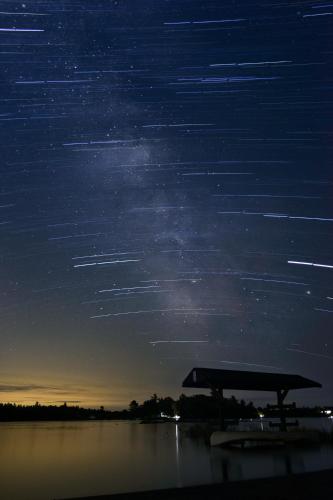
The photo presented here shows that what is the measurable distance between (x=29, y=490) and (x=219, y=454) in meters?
12.0

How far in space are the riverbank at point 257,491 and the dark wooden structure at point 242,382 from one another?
12745 mm

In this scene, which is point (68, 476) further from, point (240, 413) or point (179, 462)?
point (240, 413)

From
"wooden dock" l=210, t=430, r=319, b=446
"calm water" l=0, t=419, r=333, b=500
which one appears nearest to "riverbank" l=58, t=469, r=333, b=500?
"calm water" l=0, t=419, r=333, b=500

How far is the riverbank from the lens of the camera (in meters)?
10.4

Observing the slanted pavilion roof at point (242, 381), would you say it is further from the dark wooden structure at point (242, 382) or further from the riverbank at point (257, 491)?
the riverbank at point (257, 491)

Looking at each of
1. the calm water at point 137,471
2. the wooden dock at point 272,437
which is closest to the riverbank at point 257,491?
A: the calm water at point 137,471

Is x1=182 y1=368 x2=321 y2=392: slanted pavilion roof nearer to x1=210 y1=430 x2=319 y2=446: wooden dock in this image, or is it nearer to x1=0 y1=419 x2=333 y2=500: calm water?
x1=210 y1=430 x2=319 y2=446: wooden dock

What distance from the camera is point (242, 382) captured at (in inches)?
1043

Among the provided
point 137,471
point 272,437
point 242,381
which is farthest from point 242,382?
point 137,471

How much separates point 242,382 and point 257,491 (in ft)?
51.7

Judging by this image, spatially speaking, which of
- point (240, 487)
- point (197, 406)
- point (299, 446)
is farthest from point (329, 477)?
point (197, 406)

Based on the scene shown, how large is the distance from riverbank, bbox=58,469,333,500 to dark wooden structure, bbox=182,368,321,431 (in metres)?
12.7

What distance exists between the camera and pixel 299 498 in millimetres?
10023

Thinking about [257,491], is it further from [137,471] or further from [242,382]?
[242,382]
